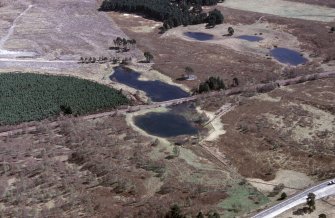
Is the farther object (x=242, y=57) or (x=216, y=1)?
(x=216, y=1)

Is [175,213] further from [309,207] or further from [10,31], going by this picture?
[10,31]

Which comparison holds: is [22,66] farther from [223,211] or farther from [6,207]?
[223,211]

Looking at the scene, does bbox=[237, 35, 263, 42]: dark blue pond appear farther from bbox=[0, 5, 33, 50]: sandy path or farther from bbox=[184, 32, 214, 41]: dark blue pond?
bbox=[0, 5, 33, 50]: sandy path

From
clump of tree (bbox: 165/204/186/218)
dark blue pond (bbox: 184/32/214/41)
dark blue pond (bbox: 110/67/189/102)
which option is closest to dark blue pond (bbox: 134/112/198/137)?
dark blue pond (bbox: 110/67/189/102)

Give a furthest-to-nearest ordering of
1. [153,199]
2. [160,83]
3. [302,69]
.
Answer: [302,69]
[160,83]
[153,199]

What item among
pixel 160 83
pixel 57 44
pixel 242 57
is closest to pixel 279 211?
pixel 160 83
